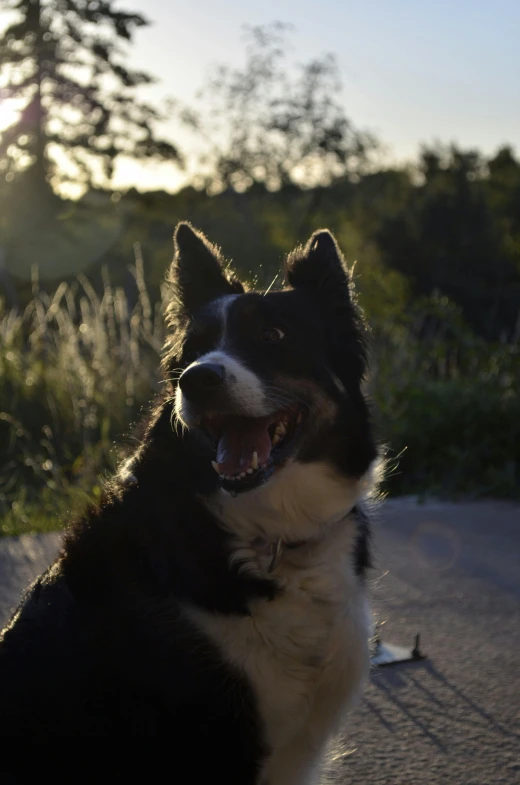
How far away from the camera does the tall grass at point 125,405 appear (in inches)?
324

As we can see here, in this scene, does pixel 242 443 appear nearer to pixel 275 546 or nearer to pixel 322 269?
pixel 275 546

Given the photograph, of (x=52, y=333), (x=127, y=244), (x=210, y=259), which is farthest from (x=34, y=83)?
(x=210, y=259)

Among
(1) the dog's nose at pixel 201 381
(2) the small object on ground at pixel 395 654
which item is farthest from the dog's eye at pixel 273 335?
(2) the small object on ground at pixel 395 654

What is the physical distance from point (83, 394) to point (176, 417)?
19.1 ft

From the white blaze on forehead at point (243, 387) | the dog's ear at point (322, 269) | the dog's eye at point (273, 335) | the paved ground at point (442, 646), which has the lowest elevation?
the paved ground at point (442, 646)

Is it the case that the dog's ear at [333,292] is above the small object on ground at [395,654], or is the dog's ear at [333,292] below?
above

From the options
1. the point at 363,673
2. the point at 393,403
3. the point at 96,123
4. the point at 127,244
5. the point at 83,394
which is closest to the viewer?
the point at 363,673

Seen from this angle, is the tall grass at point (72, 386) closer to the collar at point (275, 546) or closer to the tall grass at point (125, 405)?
the tall grass at point (125, 405)

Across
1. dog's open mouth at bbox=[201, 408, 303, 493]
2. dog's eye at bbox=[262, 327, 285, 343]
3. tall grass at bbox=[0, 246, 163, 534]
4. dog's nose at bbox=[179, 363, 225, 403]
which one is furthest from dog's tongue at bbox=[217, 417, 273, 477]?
tall grass at bbox=[0, 246, 163, 534]

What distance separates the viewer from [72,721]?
8.14 ft

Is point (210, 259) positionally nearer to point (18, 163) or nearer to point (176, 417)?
point (176, 417)

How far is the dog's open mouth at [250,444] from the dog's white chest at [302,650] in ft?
0.98

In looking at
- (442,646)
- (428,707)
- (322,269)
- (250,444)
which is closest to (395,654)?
(442,646)

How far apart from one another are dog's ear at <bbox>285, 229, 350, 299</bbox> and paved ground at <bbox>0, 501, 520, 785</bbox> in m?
1.14
